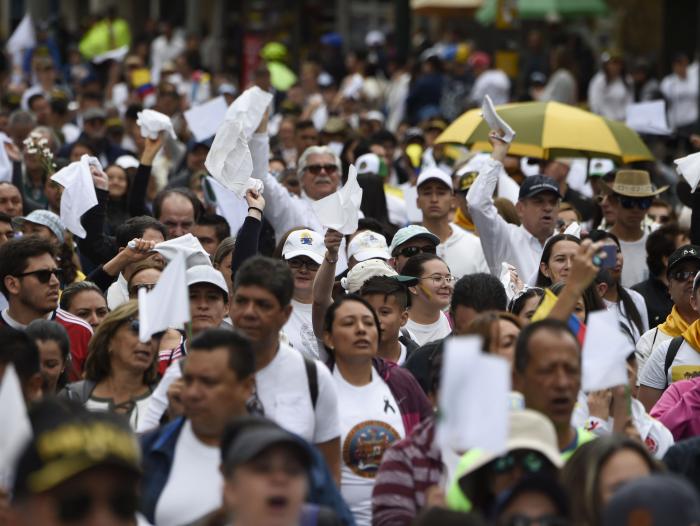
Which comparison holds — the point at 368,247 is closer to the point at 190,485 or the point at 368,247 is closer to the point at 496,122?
the point at 496,122

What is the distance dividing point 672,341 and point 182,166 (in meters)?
7.11

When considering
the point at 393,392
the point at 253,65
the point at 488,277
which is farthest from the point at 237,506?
the point at 253,65

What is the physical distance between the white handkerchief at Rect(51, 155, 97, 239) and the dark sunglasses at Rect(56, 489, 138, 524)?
5.43 m

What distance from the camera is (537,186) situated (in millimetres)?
10203

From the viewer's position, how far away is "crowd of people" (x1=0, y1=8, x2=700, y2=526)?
15.8ft

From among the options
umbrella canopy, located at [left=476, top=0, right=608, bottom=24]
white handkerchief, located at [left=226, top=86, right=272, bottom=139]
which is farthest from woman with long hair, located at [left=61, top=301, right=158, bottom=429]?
umbrella canopy, located at [left=476, top=0, right=608, bottom=24]

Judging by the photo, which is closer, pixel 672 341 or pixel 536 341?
pixel 536 341

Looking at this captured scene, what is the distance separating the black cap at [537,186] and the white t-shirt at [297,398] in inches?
163

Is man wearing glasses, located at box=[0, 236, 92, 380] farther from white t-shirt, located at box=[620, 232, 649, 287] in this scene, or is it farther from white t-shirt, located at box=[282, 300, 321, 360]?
white t-shirt, located at box=[620, 232, 649, 287]

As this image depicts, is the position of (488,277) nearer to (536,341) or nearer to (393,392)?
(393,392)

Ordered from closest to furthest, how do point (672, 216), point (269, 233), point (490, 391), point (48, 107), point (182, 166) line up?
point (490, 391) → point (269, 233) → point (672, 216) → point (182, 166) → point (48, 107)

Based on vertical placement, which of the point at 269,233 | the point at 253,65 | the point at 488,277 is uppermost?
the point at 488,277

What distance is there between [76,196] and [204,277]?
8.07ft

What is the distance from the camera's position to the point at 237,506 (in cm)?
479
